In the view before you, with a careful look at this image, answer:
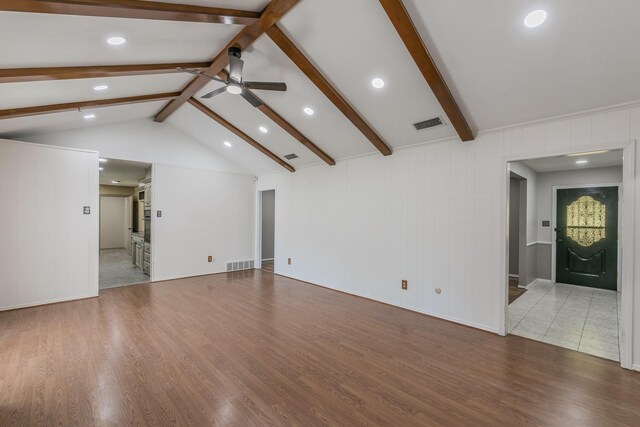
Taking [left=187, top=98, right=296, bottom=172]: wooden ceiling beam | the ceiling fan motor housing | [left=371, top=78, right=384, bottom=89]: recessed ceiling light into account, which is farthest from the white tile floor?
[left=187, top=98, right=296, bottom=172]: wooden ceiling beam

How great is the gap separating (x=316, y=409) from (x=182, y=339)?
197 centimetres

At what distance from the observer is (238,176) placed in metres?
7.37

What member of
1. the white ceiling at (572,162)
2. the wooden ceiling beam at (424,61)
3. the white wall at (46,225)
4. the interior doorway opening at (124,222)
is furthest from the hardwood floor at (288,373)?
the white ceiling at (572,162)

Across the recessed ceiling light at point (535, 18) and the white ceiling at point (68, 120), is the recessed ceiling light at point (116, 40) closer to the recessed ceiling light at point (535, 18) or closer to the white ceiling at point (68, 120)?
the white ceiling at point (68, 120)

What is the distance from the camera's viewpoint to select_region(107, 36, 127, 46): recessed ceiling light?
100 inches

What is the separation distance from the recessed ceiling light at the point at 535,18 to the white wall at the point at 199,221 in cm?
636

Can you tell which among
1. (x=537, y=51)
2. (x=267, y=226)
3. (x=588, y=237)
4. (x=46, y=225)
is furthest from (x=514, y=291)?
(x=46, y=225)

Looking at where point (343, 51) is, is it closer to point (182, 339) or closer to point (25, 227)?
point (182, 339)

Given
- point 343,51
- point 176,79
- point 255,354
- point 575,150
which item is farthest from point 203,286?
point 575,150

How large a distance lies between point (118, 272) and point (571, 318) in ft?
29.6

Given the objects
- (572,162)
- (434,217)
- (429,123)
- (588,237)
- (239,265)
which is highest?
(429,123)

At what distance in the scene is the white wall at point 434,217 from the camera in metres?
3.17

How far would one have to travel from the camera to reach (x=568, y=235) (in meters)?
6.01

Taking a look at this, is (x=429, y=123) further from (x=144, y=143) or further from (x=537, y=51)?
(x=144, y=143)
